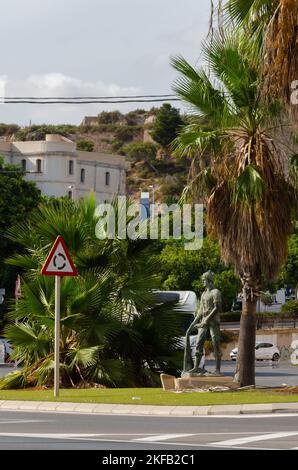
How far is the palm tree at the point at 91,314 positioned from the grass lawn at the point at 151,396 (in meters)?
1.47

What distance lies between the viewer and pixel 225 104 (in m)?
26.3

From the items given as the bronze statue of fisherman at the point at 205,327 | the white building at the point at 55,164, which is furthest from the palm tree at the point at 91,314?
the white building at the point at 55,164

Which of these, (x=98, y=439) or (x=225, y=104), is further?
(x=225, y=104)

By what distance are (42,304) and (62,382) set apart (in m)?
1.87

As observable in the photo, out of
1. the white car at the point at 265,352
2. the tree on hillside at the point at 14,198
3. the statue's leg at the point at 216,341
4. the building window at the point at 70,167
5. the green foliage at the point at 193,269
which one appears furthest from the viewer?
the building window at the point at 70,167

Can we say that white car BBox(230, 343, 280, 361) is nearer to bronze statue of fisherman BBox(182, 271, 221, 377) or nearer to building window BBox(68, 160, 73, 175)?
bronze statue of fisherman BBox(182, 271, 221, 377)

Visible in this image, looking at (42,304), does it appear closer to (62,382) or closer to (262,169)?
(62,382)

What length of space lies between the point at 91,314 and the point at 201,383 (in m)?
3.72

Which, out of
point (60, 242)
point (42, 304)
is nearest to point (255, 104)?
point (60, 242)

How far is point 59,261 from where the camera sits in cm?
2448

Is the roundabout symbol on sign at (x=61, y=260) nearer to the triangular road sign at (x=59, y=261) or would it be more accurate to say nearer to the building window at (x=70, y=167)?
the triangular road sign at (x=59, y=261)

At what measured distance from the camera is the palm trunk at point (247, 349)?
26.4 meters

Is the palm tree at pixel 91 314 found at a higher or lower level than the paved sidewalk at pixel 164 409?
higher

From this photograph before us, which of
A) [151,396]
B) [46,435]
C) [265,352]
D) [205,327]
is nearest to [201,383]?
[205,327]
